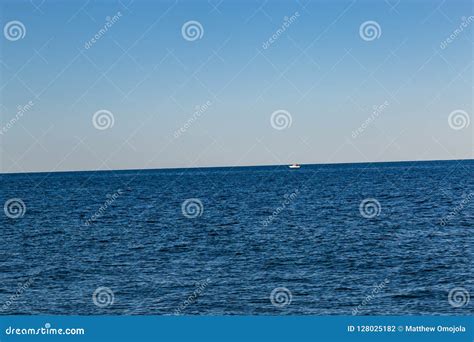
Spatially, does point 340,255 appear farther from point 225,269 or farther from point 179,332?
point 179,332

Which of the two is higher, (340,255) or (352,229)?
(352,229)

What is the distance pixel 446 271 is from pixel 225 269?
9875 mm

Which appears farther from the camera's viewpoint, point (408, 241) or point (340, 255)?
point (408, 241)

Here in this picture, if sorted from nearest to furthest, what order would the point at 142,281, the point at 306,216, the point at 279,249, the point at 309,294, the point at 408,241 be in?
the point at 309,294
the point at 142,281
the point at 279,249
the point at 408,241
the point at 306,216

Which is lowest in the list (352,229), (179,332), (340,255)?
(179,332)

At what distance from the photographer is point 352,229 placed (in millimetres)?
45719

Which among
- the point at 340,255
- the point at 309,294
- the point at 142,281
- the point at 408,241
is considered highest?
the point at 408,241

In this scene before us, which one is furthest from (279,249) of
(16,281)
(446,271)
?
(16,281)

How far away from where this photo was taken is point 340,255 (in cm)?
3447

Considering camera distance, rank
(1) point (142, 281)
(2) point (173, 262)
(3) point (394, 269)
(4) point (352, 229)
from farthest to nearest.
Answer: (4) point (352, 229) → (2) point (173, 262) → (3) point (394, 269) → (1) point (142, 281)

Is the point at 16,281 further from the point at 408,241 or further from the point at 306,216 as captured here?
the point at 306,216

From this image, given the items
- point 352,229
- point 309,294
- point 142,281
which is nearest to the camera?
point 309,294

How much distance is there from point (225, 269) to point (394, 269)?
7.68 m

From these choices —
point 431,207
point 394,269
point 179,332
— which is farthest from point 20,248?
point 431,207
